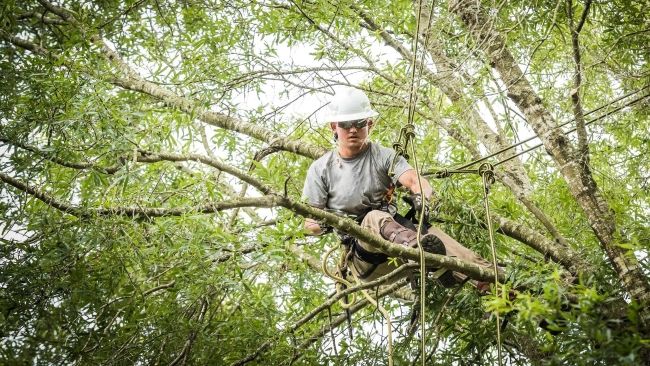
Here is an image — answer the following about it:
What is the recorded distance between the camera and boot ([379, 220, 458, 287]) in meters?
3.10

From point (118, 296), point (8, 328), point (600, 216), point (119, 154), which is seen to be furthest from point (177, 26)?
point (600, 216)

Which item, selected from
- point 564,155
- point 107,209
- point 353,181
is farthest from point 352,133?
point 107,209

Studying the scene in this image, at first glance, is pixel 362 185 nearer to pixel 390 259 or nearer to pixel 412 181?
pixel 412 181

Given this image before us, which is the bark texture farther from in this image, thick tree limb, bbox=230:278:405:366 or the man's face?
thick tree limb, bbox=230:278:405:366

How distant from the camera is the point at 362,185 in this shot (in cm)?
360

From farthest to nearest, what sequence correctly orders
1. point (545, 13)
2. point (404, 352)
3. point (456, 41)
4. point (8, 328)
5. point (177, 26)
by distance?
point (177, 26) < point (456, 41) < point (404, 352) < point (545, 13) < point (8, 328)

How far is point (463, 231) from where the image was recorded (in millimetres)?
3928

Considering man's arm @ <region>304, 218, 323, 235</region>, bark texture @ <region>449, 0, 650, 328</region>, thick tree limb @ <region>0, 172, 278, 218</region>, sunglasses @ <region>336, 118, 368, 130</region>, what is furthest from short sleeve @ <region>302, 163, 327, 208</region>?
bark texture @ <region>449, 0, 650, 328</region>

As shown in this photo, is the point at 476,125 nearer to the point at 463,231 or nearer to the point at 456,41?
the point at 456,41

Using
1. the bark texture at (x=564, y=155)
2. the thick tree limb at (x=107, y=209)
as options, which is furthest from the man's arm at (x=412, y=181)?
the thick tree limb at (x=107, y=209)

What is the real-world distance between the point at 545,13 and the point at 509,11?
448mm

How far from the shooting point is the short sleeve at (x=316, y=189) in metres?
3.66

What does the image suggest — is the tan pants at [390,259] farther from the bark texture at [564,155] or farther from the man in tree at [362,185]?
the bark texture at [564,155]

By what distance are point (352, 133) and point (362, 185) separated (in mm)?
303
